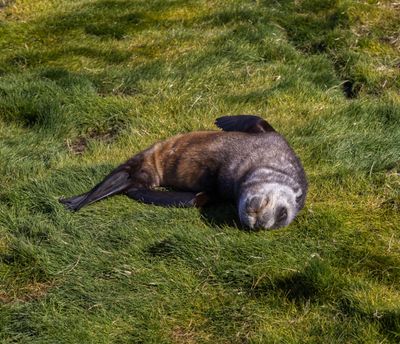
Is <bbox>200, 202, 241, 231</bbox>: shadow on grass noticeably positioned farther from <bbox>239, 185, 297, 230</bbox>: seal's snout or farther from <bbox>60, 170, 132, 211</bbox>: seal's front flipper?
<bbox>60, 170, 132, 211</bbox>: seal's front flipper

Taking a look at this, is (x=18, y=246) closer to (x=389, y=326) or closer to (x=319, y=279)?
(x=319, y=279)

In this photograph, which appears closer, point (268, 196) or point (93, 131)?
point (268, 196)

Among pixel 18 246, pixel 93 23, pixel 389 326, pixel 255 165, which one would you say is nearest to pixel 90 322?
pixel 18 246

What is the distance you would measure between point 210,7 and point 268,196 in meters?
4.17

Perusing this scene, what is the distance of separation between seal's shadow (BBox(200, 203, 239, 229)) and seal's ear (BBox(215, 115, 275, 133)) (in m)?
Result: 0.69

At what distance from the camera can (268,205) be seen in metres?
4.56

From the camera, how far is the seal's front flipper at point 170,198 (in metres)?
4.82

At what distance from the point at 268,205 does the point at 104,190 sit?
1.10m

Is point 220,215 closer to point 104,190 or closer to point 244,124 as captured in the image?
point 104,190

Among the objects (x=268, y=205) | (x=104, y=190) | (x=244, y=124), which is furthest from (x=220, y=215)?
(x=244, y=124)

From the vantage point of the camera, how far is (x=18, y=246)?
4.29 m

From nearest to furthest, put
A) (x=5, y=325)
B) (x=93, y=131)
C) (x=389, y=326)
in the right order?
(x=389, y=326) < (x=5, y=325) < (x=93, y=131)

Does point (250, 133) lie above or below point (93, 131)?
above

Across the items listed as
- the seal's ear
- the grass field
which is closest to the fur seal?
the seal's ear
